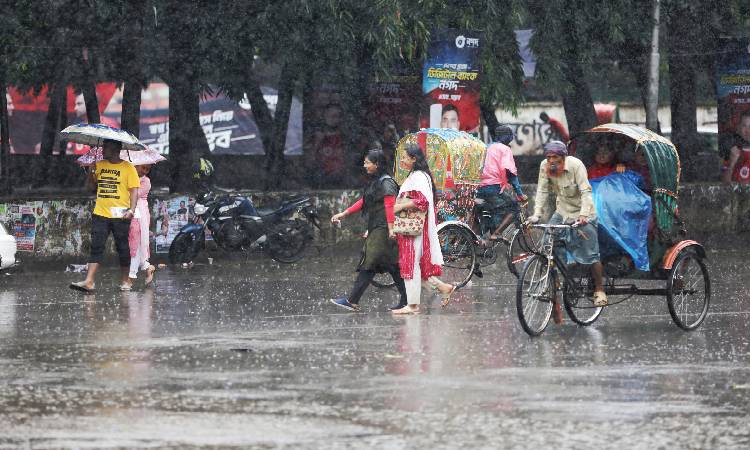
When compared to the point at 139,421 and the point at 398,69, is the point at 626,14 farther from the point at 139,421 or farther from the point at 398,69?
the point at 139,421

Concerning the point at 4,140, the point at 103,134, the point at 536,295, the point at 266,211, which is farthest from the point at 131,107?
the point at 536,295

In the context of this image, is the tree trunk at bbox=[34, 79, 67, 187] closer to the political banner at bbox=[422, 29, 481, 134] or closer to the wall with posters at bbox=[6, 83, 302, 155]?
the wall with posters at bbox=[6, 83, 302, 155]

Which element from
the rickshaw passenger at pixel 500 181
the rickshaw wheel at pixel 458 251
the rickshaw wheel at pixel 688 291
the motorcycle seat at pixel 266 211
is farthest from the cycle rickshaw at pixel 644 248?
the motorcycle seat at pixel 266 211

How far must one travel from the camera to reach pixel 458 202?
61.2ft

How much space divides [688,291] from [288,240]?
354 inches

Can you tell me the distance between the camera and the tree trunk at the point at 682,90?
30547 mm

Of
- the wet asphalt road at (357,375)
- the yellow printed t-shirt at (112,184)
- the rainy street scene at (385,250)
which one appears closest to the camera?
the wet asphalt road at (357,375)

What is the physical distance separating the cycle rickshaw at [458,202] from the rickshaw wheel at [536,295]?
14.3 feet

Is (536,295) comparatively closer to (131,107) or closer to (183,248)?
(183,248)

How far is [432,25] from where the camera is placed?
24.7 meters

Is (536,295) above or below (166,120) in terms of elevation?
below

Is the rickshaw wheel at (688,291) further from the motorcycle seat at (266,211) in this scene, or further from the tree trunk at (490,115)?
the tree trunk at (490,115)

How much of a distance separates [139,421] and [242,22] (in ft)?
52.5

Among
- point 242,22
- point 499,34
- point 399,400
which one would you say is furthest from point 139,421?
point 499,34
